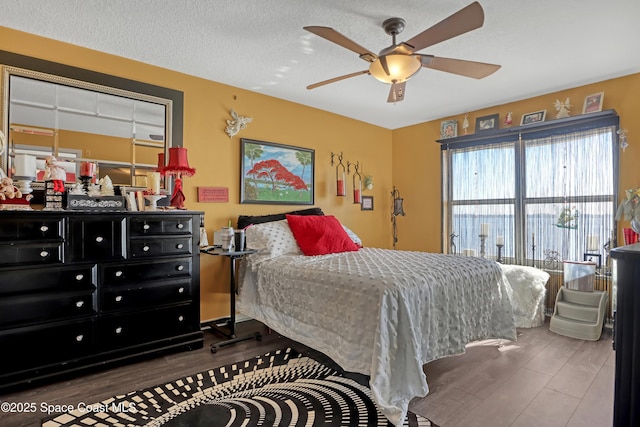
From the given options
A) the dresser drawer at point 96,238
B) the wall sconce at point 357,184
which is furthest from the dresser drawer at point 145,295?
the wall sconce at point 357,184

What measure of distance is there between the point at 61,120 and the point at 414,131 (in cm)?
425

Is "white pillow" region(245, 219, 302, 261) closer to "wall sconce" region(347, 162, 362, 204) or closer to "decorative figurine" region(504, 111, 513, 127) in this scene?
"wall sconce" region(347, 162, 362, 204)

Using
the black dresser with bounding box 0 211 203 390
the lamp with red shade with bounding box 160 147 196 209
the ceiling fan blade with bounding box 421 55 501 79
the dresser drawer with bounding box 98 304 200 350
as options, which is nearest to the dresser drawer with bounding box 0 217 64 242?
the black dresser with bounding box 0 211 203 390

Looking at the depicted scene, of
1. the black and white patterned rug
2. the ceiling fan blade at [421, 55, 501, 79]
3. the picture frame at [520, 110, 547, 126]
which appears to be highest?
the picture frame at [520, 110, 547, 126]

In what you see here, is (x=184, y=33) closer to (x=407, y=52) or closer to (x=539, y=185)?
(x=407, y=52)

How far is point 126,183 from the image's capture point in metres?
2.91

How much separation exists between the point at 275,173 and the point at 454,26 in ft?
8.10

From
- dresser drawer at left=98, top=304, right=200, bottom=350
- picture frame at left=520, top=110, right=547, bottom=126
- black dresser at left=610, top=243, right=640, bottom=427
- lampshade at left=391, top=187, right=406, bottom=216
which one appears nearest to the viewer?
black dresser at left=610, top=243, right=640, bottom=427

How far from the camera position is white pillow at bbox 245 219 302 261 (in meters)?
3.13

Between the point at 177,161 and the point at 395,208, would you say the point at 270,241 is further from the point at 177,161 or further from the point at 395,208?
A: the point at 395,208

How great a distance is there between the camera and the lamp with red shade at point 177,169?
2816mm

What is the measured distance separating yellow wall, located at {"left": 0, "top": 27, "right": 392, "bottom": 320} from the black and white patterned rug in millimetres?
1234

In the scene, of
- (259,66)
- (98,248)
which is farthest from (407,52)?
(98,248)

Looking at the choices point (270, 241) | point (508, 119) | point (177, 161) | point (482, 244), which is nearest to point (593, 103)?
point (508, 119)
